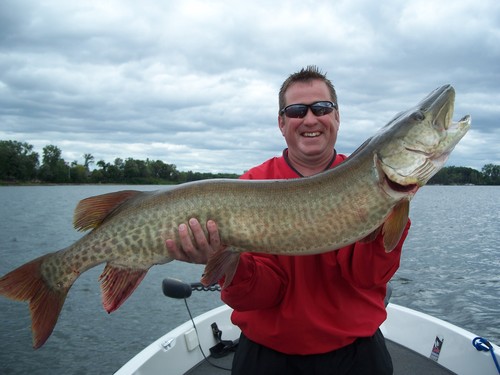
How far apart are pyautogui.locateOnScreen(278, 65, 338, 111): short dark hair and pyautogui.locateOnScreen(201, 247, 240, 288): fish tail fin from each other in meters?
1.11

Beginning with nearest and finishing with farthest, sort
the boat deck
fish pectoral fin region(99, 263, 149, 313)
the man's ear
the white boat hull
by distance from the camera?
1. fish pectoral fin region(99, 263, 149, 313)
2. the man's ear
3. the white boat hull
4. the boat deck

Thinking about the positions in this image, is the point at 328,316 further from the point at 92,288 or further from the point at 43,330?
the point at 92,288

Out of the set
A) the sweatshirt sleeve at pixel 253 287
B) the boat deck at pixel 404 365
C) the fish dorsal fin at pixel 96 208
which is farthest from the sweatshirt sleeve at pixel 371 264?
the boat deck at pixel 404 365

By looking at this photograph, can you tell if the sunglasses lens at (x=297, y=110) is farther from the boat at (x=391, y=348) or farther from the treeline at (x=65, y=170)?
the treeline at (x=65, y=170)

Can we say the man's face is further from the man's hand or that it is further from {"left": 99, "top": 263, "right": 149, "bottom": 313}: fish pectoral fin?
{"left": 99, "top": 263, "right": 149, "bottom": 313}: fish pectoral fin

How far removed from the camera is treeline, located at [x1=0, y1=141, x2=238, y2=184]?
6444 centimetres

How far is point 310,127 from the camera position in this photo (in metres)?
2.60

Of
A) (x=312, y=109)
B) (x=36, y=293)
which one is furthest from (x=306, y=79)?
(x=36, y=293)

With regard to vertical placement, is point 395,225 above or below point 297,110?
below

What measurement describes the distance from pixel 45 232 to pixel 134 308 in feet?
38.5

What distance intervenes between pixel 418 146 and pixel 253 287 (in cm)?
119

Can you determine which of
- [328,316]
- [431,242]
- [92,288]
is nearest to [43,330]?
[328,316]

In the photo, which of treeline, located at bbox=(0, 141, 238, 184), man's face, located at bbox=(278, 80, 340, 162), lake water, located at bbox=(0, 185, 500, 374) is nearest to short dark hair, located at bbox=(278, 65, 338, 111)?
man's face, located at bbox=(278, 80, 340, 162)

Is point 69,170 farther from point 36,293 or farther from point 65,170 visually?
point 36,293
